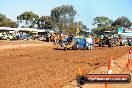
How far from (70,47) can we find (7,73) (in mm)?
19164

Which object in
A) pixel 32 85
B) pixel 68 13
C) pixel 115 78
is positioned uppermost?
pixel 68 13

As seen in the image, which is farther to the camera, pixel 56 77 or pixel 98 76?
pixel 56 77

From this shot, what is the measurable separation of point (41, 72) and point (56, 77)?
4.34 feet

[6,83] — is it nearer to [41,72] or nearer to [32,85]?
[32,85]

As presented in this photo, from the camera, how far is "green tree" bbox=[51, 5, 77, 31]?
129 m

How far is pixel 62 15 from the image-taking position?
431 feet

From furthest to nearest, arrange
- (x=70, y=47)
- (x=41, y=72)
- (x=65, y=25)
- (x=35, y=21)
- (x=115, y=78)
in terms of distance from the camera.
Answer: (x=35, y=21) → (x=65, y=25) → (x=70, y=47) → (x=41, y=72) → (x=115, y=78)

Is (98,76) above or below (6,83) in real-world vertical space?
above

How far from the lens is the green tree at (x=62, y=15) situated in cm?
12925

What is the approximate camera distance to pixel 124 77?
3512 mm

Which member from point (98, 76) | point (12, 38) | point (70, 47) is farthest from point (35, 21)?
point (98, 76)

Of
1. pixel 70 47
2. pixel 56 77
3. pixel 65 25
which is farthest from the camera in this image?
pixel 65 25

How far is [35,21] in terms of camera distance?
14000cm

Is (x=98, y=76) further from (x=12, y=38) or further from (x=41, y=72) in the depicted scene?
(x=12, y=38)
